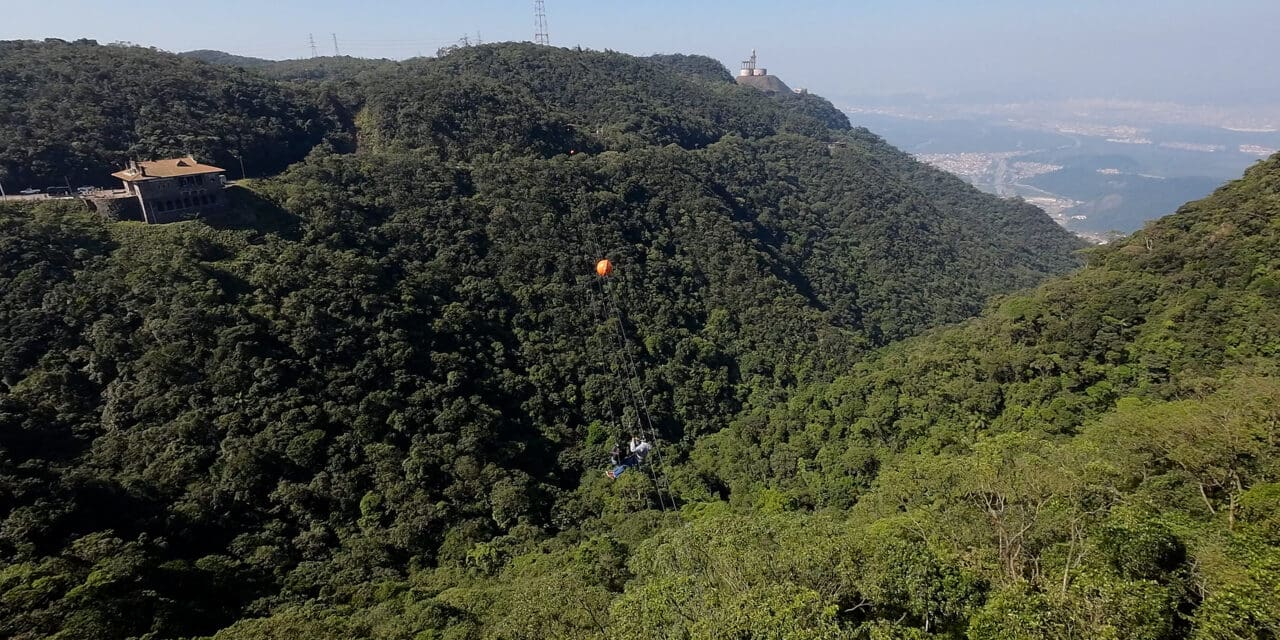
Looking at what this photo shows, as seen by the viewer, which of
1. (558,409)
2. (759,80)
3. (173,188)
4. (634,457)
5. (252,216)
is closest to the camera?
(634,457)

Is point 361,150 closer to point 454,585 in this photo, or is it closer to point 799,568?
point 454,585

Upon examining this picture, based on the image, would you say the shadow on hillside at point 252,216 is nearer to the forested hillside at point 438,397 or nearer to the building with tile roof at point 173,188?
the forested hillside at point 438,397

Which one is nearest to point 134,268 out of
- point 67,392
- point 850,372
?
point 67,392

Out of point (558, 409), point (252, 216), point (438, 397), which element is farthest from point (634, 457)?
point (252, 216)

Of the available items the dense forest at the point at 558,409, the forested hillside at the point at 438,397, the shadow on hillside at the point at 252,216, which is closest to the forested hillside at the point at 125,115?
→ the dense forest at the point at 558,409

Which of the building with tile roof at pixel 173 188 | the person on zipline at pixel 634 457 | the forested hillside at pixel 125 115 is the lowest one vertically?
the person on zipline at pixel 634 457

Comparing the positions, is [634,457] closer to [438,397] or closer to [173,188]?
[438,397]
